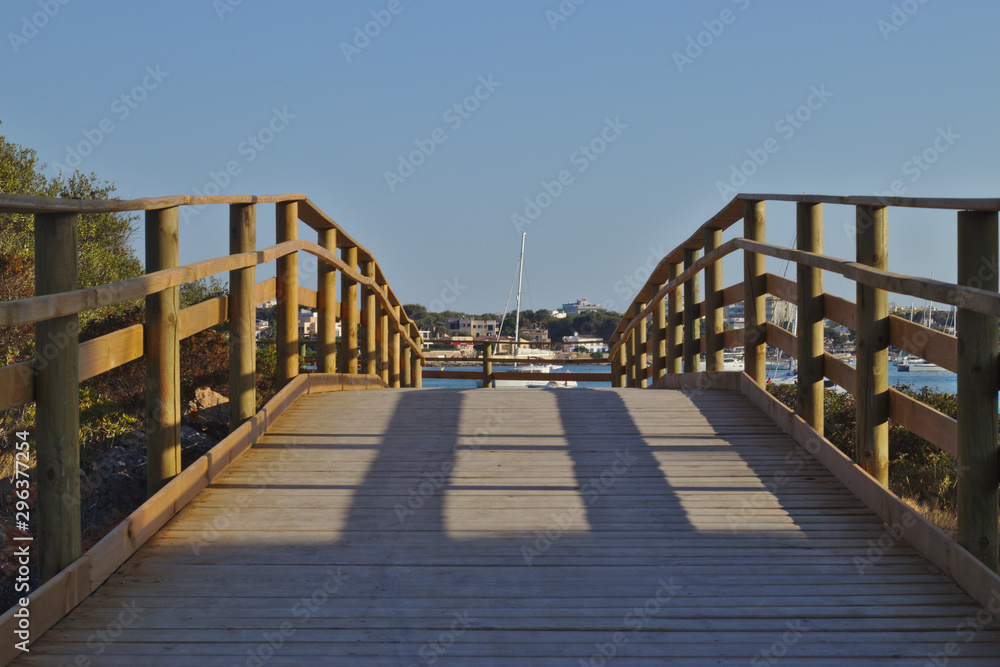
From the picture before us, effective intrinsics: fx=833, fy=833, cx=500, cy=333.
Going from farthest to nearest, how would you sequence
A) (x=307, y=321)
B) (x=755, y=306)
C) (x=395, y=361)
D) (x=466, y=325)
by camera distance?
(x=466, y=325)
(x=307, y=321)
(x=395, y=361)
(x=755, y=306)

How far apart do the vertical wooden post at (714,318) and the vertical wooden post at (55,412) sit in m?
4.60

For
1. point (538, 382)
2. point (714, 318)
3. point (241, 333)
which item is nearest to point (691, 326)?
point (714, 318)

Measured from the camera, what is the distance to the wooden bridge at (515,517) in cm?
237

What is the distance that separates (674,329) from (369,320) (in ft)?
9.29

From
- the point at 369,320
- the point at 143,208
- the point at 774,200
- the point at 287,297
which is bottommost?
the point at 369,320

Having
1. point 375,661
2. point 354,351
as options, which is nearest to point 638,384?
point 354,351

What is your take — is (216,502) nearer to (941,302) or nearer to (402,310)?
(941,302)

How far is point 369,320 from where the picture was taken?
766 cm

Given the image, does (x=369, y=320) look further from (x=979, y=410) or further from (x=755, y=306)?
(x=979, y=410)

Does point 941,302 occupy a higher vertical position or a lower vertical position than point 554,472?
higher

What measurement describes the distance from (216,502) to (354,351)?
3.50m

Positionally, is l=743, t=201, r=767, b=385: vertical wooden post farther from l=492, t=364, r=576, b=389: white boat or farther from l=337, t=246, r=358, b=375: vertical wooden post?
l=337, t=246, r=358, b=375: vertical wooden post

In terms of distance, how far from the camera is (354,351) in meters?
6.96

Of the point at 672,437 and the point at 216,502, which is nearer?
the point at 216,502
